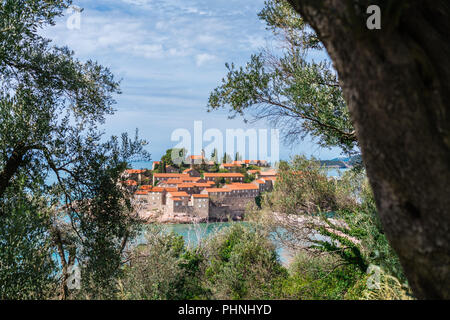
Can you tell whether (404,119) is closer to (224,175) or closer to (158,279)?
(158,279)

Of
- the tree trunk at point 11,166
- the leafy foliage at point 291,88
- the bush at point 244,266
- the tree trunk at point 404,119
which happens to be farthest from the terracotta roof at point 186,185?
the tree trunk at point 404,119

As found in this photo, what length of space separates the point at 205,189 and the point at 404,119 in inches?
1049

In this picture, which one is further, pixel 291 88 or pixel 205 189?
pixel 205 189

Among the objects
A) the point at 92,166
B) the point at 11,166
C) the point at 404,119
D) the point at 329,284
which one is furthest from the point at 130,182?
the point at 329,284

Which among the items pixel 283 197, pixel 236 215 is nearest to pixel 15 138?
pixel 283 197

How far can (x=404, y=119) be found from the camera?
1.77 meters

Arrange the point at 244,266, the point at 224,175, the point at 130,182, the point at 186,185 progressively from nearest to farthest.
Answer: the point at 130,182 < the point at 244,266 < the point at 186,185 < the point at 224,175

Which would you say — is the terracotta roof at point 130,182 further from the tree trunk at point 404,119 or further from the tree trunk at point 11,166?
the tree trunk at point 404,119

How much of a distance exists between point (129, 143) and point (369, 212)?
217 inches

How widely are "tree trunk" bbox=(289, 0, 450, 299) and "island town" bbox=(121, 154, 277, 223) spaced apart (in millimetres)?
17049

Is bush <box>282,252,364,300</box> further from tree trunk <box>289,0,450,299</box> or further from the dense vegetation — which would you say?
tree trunk <box>289,0,450,299</box>

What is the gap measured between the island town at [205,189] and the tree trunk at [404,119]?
55.9 ft

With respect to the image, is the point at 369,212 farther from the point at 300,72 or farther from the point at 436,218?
the point at 436,218
